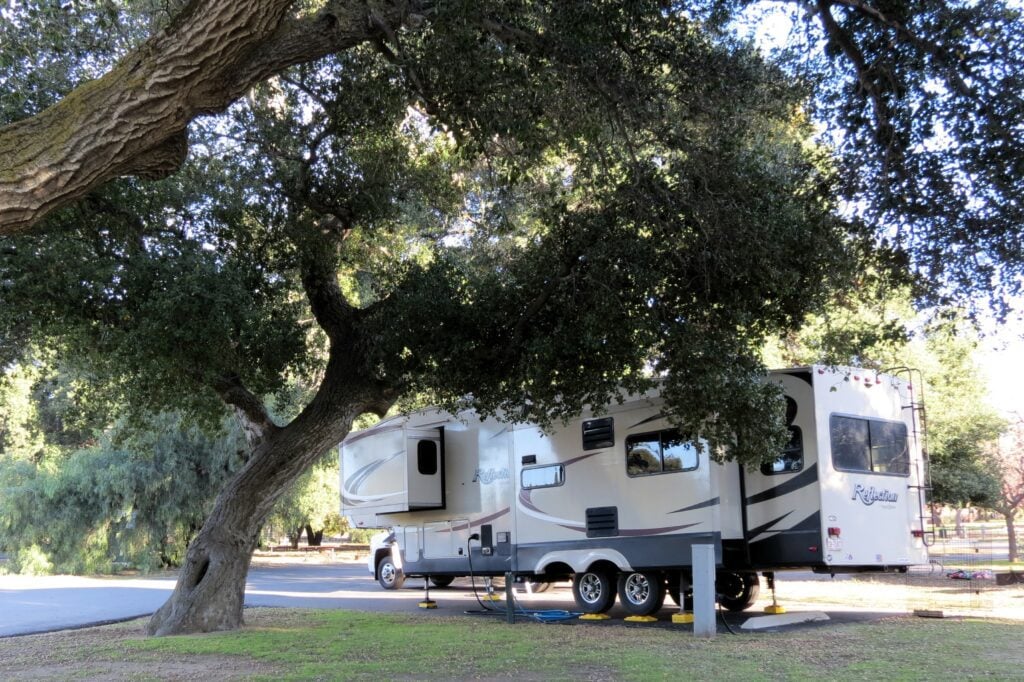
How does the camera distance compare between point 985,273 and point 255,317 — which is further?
point 255,317

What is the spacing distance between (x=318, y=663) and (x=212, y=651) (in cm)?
169

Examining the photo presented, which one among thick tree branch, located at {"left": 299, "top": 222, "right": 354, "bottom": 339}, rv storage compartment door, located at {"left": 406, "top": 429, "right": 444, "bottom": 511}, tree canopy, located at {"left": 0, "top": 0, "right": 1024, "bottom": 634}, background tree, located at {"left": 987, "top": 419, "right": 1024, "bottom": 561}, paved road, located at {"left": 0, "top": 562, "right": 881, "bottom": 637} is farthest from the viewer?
background tree, located at {"left": 987, "top": 419, "right": 1024, "bottom": 561}

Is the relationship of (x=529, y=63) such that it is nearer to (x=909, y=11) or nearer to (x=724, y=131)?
(x=724, y=131)

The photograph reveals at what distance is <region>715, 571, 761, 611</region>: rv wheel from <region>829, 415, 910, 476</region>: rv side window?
2.47m

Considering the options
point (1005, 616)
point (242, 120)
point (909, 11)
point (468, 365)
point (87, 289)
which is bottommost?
point (1005, 616)

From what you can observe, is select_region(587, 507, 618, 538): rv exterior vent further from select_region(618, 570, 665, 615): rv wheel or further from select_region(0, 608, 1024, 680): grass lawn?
select_region(0, 608, 1024, 680): grass lawn

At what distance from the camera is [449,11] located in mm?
8031

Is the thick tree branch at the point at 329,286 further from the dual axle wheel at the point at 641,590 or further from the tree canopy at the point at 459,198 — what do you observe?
the dual axle wheel at the point at 641,590

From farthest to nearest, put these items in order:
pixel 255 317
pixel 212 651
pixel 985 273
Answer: pixel 255 317, pixel 212 651, pixel 985 273

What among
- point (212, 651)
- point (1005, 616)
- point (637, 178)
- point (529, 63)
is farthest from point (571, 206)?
point (1005, 616)

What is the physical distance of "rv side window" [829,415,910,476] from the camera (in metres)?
11.3

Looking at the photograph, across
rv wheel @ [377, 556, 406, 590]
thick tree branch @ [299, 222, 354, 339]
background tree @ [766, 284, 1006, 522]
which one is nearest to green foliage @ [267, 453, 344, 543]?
Result: rv wheel @ [377, 556, 406, 590]

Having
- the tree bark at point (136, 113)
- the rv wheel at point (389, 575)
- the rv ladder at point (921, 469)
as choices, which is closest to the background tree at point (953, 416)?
the rv ladder at point (921, 469)

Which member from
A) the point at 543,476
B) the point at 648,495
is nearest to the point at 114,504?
the point at 543,476
